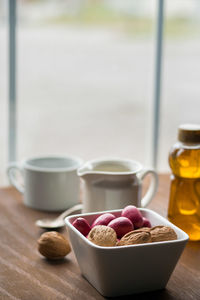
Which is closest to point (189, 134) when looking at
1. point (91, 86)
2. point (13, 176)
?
point (13, 176)

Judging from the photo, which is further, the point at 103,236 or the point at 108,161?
the point at 108,161

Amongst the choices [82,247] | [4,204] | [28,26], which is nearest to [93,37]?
[28,26]

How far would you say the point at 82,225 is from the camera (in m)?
0.85

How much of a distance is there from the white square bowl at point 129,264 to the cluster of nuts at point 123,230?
18 mm

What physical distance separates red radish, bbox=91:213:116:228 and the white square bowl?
57mm

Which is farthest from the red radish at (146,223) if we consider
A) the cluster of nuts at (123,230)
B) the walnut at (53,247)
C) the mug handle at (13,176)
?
the mug handle at (13,176)

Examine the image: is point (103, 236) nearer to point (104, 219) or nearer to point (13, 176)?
point (104, 219)

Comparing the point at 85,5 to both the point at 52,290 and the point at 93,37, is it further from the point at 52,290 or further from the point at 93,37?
the point at 52,290

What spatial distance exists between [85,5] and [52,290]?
265 cm

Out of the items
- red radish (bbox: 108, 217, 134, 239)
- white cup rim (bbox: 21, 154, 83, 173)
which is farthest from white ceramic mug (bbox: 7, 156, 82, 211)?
red radish (bbox: 108, 217, 134, 239)

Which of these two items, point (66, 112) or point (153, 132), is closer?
point (153, 132)

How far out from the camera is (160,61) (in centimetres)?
219

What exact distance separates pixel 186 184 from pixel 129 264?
31 cm

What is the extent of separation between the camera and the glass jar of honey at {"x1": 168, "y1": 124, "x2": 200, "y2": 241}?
1025 millimetres
